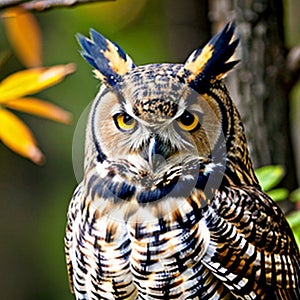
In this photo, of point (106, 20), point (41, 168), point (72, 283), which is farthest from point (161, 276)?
point (41, 168)

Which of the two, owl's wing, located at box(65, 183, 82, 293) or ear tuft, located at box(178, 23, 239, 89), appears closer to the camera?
ear tuft, located at box(178, 23, 239, 89)

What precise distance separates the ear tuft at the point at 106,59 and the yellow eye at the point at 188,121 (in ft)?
0.32

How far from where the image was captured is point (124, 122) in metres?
0.92

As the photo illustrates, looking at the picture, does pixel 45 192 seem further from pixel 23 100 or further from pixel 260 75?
pixel 23 100

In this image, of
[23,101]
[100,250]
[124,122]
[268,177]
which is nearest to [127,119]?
[124,122]

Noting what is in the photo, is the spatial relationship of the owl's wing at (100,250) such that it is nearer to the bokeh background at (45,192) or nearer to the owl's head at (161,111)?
the owl's head at (161,111)

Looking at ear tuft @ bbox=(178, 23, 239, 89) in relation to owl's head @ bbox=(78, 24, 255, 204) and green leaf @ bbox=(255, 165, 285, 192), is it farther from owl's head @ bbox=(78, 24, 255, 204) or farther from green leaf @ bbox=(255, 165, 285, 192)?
green leaf @ bbox=(255, 165, 285, 192)

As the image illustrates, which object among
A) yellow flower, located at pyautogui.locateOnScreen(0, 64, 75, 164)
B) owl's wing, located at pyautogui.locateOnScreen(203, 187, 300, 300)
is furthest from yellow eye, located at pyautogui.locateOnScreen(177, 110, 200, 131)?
yellow flower, located at pyautogui.locateOnScreen(0, 64, 75, 164)

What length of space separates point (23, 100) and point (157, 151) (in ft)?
1.34

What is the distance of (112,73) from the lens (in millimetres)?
910

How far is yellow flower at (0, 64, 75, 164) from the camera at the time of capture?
1.12 meters

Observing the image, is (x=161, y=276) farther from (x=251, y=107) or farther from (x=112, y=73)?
(x=251, y=107)

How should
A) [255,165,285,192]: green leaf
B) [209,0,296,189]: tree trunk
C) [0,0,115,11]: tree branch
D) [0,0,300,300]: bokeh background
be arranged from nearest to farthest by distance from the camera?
[0,0,115,11]: tree branch
[255,165,285,192]: green leaf
[209,0,296,189]: tree trunk
[0,0,300,300]: bokeh background

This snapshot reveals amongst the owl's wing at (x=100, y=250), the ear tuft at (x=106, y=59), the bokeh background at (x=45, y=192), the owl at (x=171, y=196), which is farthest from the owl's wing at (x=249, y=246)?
the bokeh background at (x=45, y=192)
